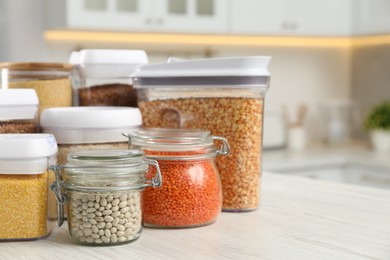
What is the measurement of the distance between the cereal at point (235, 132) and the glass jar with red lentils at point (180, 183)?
0.09 m

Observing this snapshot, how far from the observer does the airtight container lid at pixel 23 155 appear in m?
0.87

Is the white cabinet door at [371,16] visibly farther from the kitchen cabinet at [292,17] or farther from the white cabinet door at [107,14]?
the white cabinet door at [107,14]

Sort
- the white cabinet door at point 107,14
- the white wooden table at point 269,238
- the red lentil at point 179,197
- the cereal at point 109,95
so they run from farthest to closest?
the white cabinet door at point 107,14 → the cereal at point 109,95 → the red lentil at point 179,197 → the white wooden table at point 269,238

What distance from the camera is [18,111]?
1000 millimetres

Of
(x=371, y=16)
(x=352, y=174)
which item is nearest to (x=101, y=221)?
(x=352, y=174)

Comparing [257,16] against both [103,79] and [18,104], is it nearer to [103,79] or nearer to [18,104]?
[103,79]

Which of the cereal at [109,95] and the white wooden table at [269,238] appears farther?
the cereal at [109,95]

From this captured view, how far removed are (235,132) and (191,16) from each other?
2011 millimetres

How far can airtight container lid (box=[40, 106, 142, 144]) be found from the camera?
1.00m

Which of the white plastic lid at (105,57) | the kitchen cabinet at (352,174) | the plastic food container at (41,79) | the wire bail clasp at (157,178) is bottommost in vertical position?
the kitchen cabinet at (352,174)

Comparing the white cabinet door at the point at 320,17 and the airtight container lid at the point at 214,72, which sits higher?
the white cabinet door at the point at 320,17

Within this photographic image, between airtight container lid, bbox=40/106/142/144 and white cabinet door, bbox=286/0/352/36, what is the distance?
2.45 meters

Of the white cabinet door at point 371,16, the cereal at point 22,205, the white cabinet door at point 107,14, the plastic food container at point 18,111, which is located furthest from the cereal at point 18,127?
the white cabinet door at point 371,16

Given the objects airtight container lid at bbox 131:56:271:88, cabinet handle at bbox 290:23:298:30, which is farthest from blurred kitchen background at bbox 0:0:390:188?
airtight container lid at bbox 131:56:271:88
